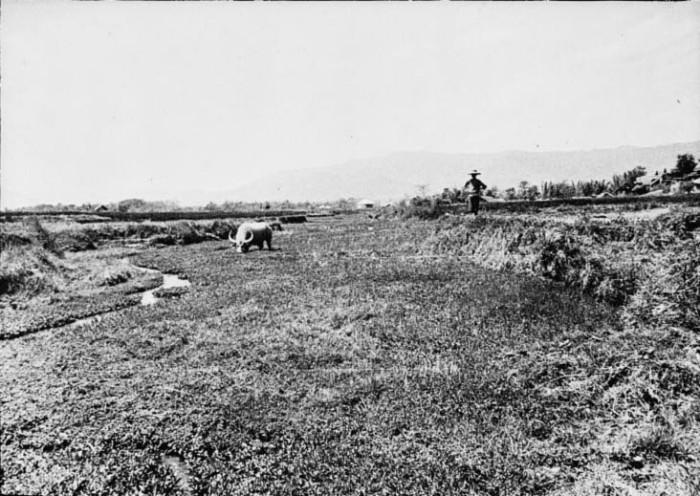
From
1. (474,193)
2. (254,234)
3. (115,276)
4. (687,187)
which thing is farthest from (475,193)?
(115,276)

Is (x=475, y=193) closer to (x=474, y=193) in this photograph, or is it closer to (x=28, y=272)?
Result: (x=474, y=193)

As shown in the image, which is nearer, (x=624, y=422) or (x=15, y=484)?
(x=15, y=484)

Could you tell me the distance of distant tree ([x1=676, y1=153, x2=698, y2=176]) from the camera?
1276 inches

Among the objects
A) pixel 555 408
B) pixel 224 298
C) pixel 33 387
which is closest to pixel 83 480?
pixel 33 387

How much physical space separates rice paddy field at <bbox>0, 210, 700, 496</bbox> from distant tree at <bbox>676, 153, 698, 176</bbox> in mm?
25310

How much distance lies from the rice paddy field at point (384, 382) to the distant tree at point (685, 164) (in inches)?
996

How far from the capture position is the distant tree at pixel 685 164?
32409 mm

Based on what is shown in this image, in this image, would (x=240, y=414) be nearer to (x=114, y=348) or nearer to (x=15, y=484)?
(x=15, y=484)

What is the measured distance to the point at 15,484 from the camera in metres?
4.91

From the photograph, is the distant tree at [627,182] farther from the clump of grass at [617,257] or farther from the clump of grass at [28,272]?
the clump of grass at [28,272]

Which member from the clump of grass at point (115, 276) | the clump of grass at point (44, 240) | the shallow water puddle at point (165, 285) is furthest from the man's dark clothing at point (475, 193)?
the clump of grass at point (44, 240)

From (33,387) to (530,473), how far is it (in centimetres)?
822

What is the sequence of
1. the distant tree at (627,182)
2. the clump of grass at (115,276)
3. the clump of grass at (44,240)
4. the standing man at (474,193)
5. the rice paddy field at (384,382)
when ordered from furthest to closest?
the distant tree at (627,182) < the standing man at (474,193) < the clump of grass at (44,240) < the clump of grass at (115,276) < the rice paddy field at (384,382)

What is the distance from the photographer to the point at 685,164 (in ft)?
109
